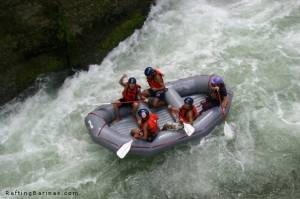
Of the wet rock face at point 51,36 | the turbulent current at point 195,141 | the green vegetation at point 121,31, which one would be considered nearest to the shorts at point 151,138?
the turbulent current at point 195,141

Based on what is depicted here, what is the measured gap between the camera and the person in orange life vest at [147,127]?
29.5 ft

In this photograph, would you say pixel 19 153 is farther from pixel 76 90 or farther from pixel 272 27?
pixel 272 27

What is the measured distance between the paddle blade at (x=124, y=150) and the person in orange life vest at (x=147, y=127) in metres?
0.28

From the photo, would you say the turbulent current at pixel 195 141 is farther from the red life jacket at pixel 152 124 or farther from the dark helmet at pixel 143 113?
the dark helmet at pixel 143 113

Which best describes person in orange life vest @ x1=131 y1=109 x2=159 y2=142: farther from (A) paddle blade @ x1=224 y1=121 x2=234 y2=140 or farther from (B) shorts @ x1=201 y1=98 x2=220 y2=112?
(A) paddle blade @ x1=224 y1=121 x2=234 y2=140

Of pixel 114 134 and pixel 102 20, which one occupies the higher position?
pixel 102 20

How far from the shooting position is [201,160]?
31.4ft

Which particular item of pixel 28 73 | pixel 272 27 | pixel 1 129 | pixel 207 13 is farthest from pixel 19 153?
pixel 272 27

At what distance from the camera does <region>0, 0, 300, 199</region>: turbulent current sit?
916 centimetres

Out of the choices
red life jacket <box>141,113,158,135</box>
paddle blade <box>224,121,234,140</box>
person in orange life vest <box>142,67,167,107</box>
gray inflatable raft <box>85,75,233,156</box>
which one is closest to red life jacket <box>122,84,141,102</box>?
gray inflatable raft <box>85,75,233,156</box>

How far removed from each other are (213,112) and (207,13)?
501 centimetres

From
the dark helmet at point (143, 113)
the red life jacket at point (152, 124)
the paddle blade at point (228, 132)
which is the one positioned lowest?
the paddle blade at point (228, 132)

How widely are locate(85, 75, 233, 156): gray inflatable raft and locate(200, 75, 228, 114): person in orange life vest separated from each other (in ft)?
0.43

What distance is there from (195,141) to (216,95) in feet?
3.62
